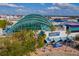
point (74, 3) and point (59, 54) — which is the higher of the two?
point (74, 3)

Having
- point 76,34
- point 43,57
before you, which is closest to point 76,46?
point 76,34

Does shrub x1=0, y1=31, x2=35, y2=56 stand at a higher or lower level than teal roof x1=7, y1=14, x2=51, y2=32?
lower

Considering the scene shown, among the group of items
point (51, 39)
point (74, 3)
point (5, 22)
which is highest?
point (74, 3)

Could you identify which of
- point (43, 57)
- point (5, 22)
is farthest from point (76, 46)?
point (5, 22)

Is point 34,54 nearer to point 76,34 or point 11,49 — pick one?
point 11,49

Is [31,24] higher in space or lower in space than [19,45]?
higher

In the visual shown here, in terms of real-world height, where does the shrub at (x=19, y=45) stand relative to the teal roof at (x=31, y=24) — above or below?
below

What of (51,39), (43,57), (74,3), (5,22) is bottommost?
(43,57)

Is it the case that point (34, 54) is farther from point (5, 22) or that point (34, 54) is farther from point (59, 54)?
point (5, 22)

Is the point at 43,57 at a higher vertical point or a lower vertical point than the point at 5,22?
lower
